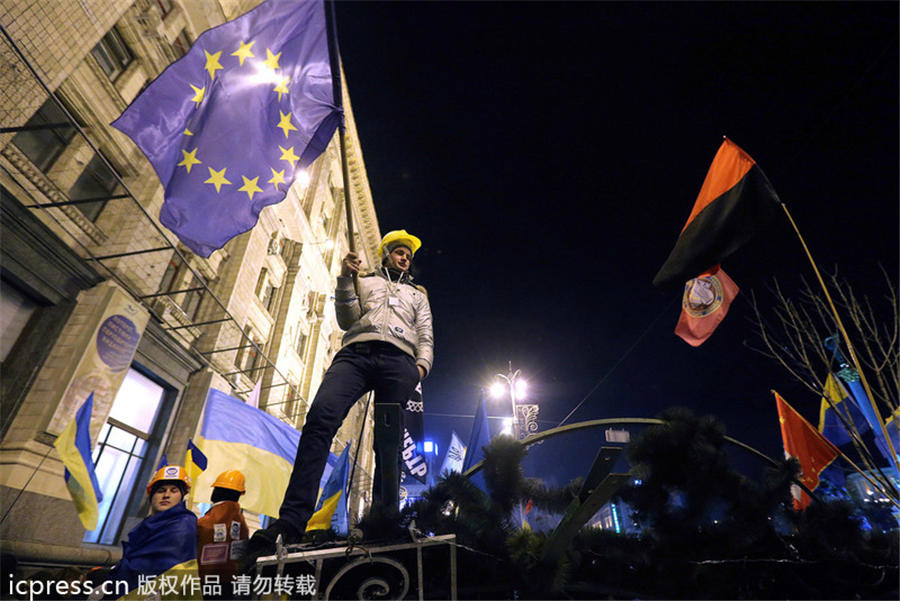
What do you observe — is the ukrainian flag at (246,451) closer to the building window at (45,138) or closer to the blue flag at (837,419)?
the building window at (45,138)

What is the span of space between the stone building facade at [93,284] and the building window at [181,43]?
53mm

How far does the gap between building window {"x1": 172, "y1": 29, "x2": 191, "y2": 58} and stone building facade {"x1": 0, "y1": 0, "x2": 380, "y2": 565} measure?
0.17ft

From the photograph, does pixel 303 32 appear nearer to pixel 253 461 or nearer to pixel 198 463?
pixel 198 463

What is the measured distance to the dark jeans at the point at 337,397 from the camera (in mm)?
2491

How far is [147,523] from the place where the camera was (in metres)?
3.76

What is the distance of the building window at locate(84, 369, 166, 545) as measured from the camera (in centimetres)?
945

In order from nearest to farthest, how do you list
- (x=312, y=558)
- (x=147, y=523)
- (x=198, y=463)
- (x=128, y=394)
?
(x=312, y=558) → (x=147, y=523) → (x=198, y=463) → (x=128, y=394)

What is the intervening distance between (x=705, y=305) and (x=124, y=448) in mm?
14535

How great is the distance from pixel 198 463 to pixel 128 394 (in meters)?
5.10

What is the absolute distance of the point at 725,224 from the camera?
15.1ft

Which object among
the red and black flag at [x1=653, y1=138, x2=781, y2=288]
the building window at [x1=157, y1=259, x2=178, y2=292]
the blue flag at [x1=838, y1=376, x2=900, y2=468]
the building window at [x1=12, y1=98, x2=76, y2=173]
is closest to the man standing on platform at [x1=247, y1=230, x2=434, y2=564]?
the red and black flag at [x1=653, y1=138, x2=781, y2=288]

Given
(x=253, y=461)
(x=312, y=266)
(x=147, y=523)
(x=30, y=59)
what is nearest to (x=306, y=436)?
(x=147, y=523)

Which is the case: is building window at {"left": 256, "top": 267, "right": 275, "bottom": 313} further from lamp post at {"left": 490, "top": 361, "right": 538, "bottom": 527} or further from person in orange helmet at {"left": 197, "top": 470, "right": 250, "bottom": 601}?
person in orange helmet at {"left": 197, "top": 470, "right": 250, "bottom": 601}

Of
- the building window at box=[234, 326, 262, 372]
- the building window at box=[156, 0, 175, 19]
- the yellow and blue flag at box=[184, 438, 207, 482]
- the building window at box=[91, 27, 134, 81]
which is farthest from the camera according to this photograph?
the building window at box=[234, 326, 262, 372]
